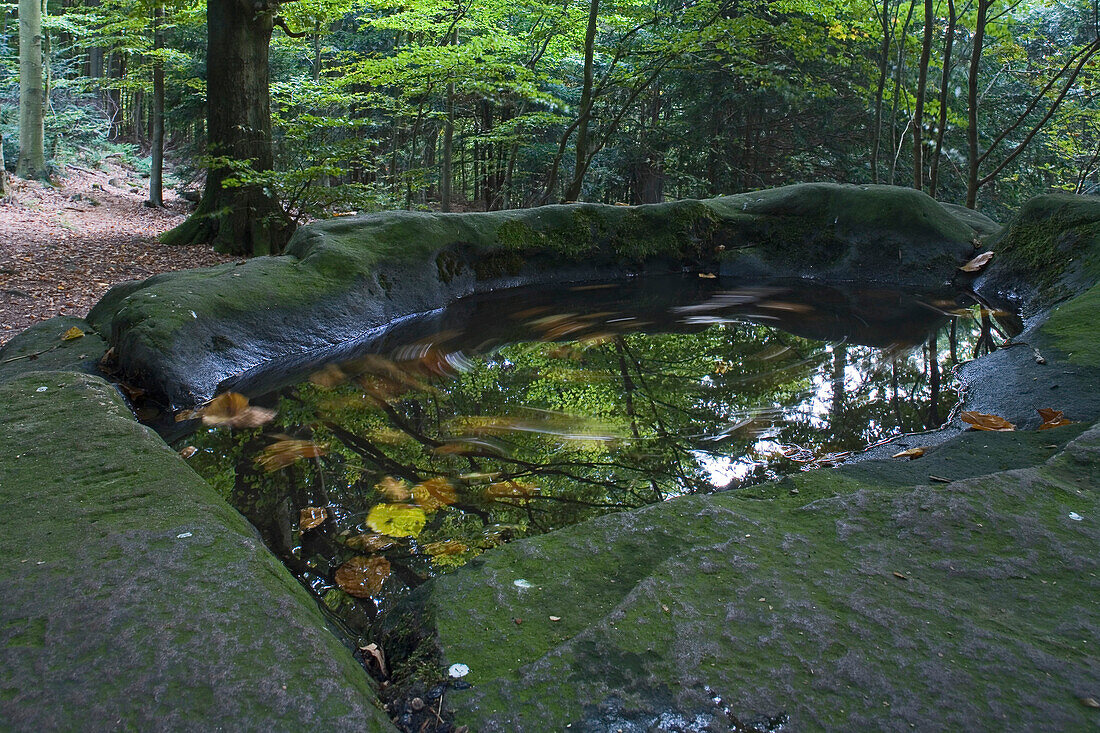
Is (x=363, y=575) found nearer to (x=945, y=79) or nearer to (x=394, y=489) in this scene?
(x=394, y=489)

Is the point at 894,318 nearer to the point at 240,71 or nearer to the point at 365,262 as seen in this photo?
the point at 365,262

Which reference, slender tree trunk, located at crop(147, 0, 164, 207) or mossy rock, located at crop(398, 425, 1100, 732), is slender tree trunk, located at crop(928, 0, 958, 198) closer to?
mossy rock, located at crop(398, 425, 1100, 732)

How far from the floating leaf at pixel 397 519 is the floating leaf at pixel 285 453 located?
68cm

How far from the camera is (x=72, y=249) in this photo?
8.55 metres

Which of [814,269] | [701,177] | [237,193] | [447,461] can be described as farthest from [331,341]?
[701,177]

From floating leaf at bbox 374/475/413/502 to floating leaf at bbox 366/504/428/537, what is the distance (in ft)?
0.24

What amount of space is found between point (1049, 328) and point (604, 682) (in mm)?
4212

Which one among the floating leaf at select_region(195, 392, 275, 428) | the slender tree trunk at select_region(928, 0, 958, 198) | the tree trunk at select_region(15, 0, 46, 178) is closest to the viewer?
the floating leaf at select_region(195, 392, 275, 428)

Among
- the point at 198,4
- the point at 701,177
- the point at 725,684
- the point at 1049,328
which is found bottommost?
the point at 725,684

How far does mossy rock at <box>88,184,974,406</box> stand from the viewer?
4.47 metres

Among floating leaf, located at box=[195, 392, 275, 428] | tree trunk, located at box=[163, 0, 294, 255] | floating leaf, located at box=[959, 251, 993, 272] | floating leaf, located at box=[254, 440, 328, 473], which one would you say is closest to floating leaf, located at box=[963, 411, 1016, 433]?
floating leaf, located at box=[254, 440, 328, 473]

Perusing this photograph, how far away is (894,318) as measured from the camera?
621 centimetres

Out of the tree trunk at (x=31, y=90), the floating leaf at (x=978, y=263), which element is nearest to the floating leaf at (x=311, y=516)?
the floating leaf at (x=978, y=263)

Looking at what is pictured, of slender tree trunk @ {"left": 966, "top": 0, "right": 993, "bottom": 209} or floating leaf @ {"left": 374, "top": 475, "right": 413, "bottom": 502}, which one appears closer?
floating leaf @ {"left": 374, "top": 475, "right": 413, "bottom": 502}
